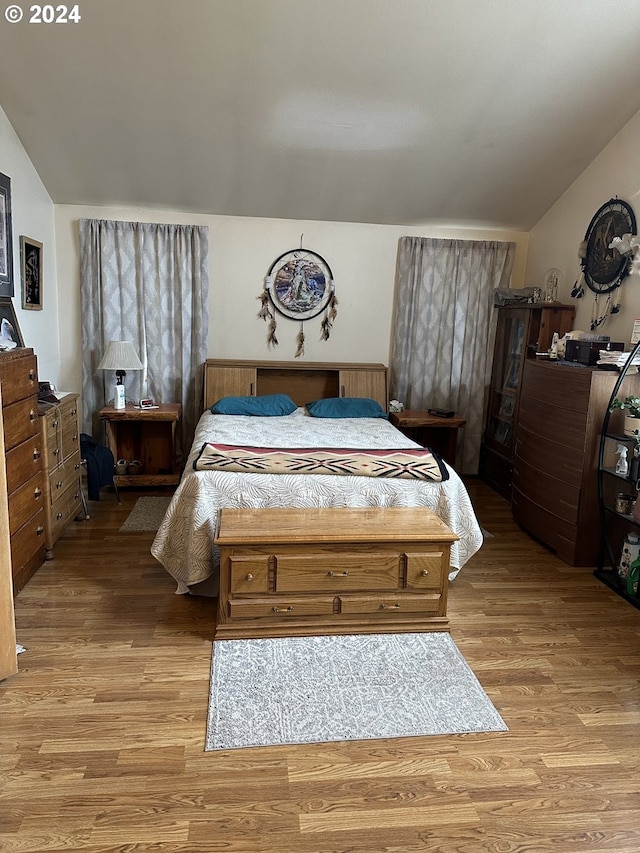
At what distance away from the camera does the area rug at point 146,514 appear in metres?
3.87

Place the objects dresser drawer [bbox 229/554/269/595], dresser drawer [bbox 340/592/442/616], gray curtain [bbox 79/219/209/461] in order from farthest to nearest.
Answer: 1. gray curtain [bbox 79/219/209/461]
2. dresser drawer [bbox 340/592/442/616]
3. dresser drawer [bbox 229/554/269/595]

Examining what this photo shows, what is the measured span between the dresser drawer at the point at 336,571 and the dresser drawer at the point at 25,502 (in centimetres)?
133

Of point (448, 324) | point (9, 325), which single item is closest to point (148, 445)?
point (9, 325)

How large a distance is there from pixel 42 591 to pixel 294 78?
3217 millimetres

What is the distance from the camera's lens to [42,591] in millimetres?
3004

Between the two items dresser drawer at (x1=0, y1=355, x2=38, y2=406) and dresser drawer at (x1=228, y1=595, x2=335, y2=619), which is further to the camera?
dresser drawer at (x1=0, y1=355, x2=38, y2=406)

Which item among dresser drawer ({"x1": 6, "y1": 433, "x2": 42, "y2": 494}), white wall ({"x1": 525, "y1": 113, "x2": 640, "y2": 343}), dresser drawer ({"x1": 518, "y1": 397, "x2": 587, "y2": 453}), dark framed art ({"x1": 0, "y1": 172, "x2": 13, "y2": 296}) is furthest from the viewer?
white wall ({"x1": 525, "y1": 113, "x2": 640, "y2": 343})

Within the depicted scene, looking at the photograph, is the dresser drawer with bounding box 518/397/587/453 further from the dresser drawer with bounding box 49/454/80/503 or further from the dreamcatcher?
the dresser drawer with bounding box 49/454/80/503

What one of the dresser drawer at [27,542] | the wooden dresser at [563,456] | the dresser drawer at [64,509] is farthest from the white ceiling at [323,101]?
the dresser drawer at [27,542]

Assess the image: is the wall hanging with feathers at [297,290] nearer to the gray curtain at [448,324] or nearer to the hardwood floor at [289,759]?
the gray curtain at [448,324]

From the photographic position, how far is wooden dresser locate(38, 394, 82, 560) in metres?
3.32

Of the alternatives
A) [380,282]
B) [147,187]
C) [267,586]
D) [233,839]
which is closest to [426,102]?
[380,282]

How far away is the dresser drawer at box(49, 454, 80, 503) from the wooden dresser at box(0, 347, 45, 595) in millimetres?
127

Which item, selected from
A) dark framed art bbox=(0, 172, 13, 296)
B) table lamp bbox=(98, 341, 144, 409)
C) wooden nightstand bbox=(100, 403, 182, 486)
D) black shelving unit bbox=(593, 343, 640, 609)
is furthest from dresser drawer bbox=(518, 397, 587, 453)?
dark framed art bbox=(0, 172, 13, 296)
